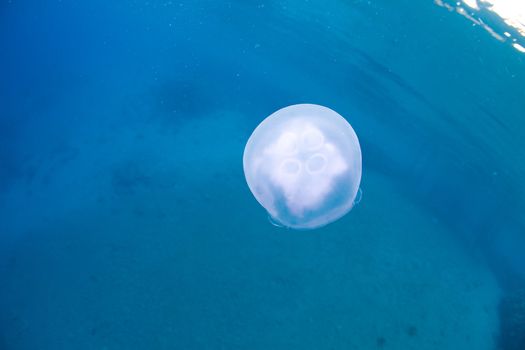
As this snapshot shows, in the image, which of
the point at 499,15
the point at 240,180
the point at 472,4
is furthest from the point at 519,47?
the point at 240,180

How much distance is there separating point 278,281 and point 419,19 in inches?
165

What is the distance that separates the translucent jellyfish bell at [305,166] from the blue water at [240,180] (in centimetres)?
205

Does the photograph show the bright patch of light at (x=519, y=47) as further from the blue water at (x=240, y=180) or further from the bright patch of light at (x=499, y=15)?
the blue water at (x=240, y=180)

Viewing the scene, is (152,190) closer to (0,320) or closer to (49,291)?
(49,291)

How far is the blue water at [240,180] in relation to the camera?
5.23 m

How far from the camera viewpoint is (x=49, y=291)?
5.52 metres

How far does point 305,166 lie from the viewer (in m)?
3.42

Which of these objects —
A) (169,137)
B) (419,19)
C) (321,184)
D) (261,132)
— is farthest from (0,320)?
(419,19)

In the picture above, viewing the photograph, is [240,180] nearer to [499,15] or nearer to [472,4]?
[472,4]

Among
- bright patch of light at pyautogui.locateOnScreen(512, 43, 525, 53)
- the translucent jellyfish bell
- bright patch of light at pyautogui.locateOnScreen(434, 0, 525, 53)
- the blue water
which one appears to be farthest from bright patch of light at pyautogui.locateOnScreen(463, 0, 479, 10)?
the translucent jellyfish bell

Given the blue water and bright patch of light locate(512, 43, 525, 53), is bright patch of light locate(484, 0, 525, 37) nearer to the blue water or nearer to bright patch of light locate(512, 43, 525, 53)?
bright patch of light locate(512, 43, 525, 53)

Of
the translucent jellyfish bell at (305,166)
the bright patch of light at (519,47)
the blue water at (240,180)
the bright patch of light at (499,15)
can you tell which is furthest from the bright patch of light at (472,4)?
the translucent jellyfish bell at (305,166)

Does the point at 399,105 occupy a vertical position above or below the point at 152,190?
above

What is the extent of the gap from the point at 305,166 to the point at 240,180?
9.51 ft
